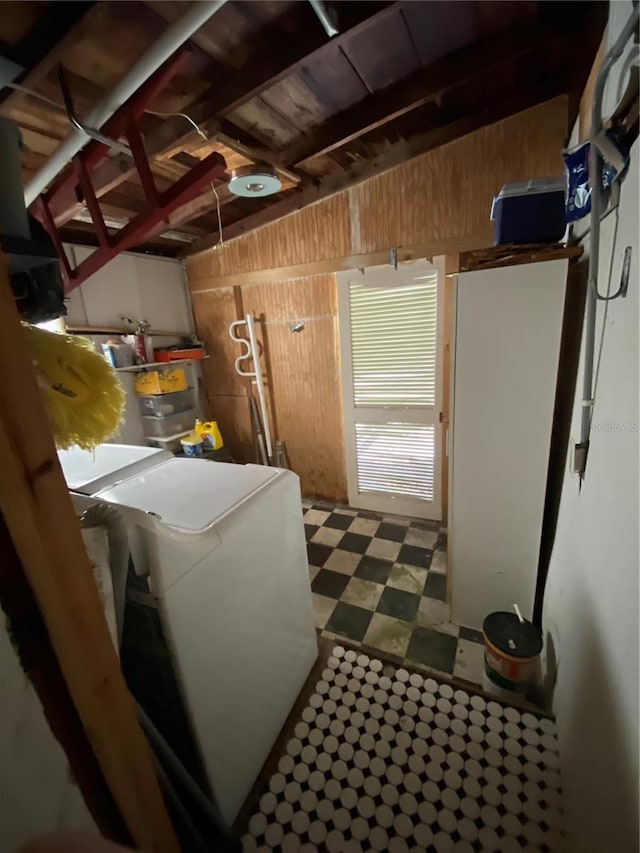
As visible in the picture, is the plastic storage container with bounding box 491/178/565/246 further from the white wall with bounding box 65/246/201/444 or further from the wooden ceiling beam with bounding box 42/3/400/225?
the white wall with bounding box 65/246/201/444

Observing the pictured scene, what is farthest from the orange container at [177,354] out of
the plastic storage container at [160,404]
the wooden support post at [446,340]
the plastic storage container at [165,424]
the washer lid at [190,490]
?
the wooden support post at [446,340]

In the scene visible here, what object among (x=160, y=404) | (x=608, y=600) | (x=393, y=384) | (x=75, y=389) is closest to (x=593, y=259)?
(x=608, y=600)

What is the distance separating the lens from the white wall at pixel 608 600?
0.65 meters

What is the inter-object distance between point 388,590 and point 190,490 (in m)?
1.35

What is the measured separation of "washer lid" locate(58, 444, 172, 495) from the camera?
967 millimetres

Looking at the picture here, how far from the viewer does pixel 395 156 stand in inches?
76.8

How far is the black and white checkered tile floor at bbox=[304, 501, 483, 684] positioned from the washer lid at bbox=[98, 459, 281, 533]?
1.02 meters

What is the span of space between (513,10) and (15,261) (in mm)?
1735

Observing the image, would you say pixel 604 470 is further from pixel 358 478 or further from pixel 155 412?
pixel 155 412

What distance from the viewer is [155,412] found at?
2.63 metres

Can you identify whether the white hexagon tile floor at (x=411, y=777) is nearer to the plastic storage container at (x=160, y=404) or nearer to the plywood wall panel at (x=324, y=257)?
the plywood wall panel at (x=324, y=257)

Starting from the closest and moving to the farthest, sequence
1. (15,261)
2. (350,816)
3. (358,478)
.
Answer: (15,261) < (350,816) < (358,478)

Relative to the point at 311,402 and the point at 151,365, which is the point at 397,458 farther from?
the point at 151,365

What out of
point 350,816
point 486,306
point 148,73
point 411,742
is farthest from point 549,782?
point 148,73
